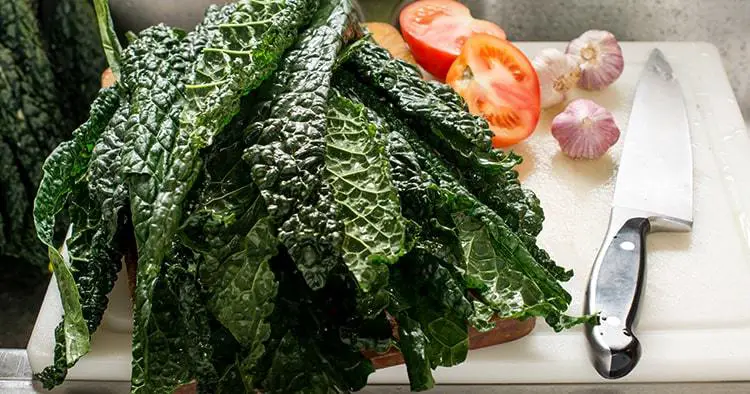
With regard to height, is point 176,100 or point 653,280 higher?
point 176,100

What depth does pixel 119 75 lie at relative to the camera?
1.07 meters

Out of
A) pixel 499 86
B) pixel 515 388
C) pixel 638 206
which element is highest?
pixel 499 86

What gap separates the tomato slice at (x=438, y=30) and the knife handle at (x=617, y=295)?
37cm

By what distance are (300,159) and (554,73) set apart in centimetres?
55

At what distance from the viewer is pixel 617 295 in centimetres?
96

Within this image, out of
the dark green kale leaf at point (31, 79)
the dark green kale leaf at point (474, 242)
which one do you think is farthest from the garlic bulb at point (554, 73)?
the dark green kale leaf at point (31, 79)

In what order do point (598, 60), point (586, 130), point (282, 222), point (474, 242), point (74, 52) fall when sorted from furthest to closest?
point (74, 52)
point (598, 60)
point (586, 130)
point (474, 242)
point (282, 222)

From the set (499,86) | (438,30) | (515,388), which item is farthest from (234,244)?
(438,30)

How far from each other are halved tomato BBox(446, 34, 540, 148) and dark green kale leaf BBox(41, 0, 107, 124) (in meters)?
0.60

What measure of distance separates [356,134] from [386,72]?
6.7 inches

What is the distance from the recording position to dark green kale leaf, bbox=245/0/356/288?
0.78 metres

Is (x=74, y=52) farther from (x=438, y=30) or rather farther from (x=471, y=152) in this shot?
(x=471, y=152)

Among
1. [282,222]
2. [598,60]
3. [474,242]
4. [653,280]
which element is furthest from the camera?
[598,60]

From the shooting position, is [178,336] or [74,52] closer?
[178,336]
